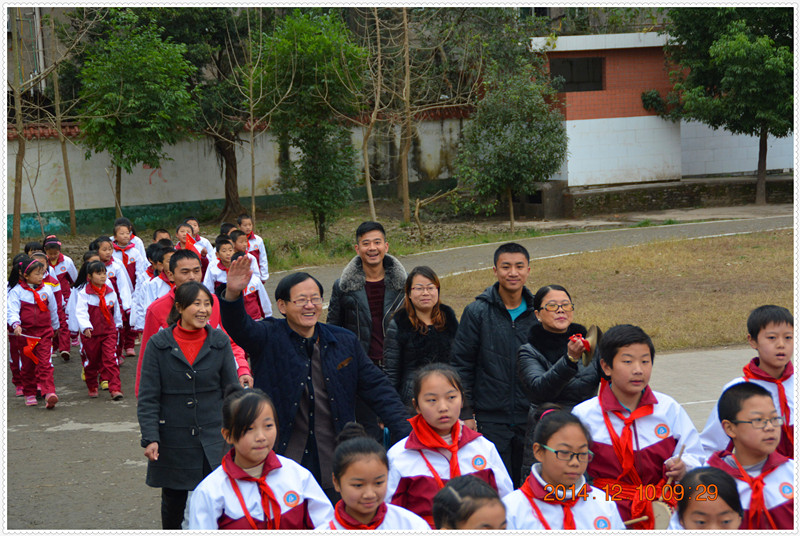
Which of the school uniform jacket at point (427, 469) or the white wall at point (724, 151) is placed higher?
the white wall at point (724, 151)

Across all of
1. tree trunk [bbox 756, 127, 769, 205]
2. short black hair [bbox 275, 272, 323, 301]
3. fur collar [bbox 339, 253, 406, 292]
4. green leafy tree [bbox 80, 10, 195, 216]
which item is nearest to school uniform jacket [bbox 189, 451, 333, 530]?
short black hair [bbox 275, 272, 323, 301]

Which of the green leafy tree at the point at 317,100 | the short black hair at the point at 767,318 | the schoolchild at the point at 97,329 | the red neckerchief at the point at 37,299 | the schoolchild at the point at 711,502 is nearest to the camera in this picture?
the schoolchild at the point at 711,502

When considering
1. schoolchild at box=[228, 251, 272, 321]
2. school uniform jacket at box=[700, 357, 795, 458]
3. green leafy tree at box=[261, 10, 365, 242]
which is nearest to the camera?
school uniform jacket at box=[700, 357, 795, 458]

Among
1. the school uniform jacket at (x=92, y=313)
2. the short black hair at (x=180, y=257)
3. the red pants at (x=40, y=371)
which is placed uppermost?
the short black hair at (x=180, y=257)

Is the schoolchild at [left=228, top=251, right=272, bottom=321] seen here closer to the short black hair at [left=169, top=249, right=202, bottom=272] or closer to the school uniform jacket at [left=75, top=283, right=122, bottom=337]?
the school uniform jacket at [left=75, top=283, right=122, bottom=337]

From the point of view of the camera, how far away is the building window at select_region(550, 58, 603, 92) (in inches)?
917

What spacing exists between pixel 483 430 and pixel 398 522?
4.79 ft

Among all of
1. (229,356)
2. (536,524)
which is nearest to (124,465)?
(229,356)

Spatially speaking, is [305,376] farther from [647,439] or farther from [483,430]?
[647,439]

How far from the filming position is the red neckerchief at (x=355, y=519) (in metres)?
3.15

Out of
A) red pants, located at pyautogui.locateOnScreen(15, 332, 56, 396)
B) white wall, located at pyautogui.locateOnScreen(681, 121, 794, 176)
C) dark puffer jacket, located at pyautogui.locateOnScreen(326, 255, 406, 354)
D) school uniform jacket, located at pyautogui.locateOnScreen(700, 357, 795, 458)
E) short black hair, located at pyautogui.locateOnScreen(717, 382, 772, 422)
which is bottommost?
red pants, located at pyautogui.locateOnScreen(15, 332, 56, 396)

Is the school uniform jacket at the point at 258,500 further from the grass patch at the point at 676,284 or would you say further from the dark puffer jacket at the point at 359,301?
the grass patch at the point at 676,284

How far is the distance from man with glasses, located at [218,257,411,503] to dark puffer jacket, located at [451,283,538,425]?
61cm

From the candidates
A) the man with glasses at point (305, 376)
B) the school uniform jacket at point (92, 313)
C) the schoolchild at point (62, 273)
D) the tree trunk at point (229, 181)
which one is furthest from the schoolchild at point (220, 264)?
the tree trunk at point (229, 181)
